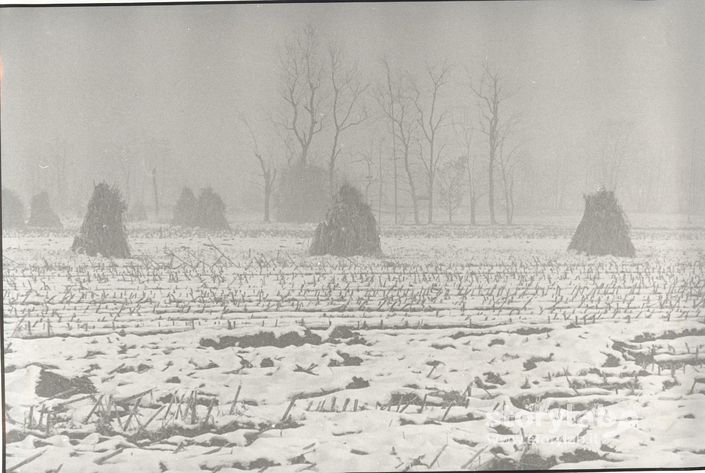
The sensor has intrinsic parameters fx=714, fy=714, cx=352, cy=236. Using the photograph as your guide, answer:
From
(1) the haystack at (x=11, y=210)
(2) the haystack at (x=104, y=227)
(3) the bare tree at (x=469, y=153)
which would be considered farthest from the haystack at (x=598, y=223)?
(1) the haystack at (x=11, y=210)

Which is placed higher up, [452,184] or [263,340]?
[452,184]

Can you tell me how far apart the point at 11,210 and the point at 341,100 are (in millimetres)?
1368

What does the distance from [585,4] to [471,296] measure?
1273mm

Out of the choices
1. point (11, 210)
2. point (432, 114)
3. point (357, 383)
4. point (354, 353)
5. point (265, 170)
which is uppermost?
point (432, 114)

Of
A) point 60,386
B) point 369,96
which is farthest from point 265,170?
point 60,386

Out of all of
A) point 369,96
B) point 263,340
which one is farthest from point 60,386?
point 369,96

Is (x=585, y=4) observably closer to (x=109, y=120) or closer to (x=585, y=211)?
(x=585, y=211)

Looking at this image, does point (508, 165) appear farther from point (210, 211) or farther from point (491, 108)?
point (210, 211)

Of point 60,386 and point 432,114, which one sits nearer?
point 60,386

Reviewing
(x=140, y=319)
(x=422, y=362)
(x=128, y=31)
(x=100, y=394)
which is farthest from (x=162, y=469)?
(x=128, y=31)

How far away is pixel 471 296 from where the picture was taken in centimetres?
289

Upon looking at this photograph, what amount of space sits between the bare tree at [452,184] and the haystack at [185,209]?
99 centimetres

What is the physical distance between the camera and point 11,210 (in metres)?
2.80

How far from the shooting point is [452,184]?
2.89 metres
